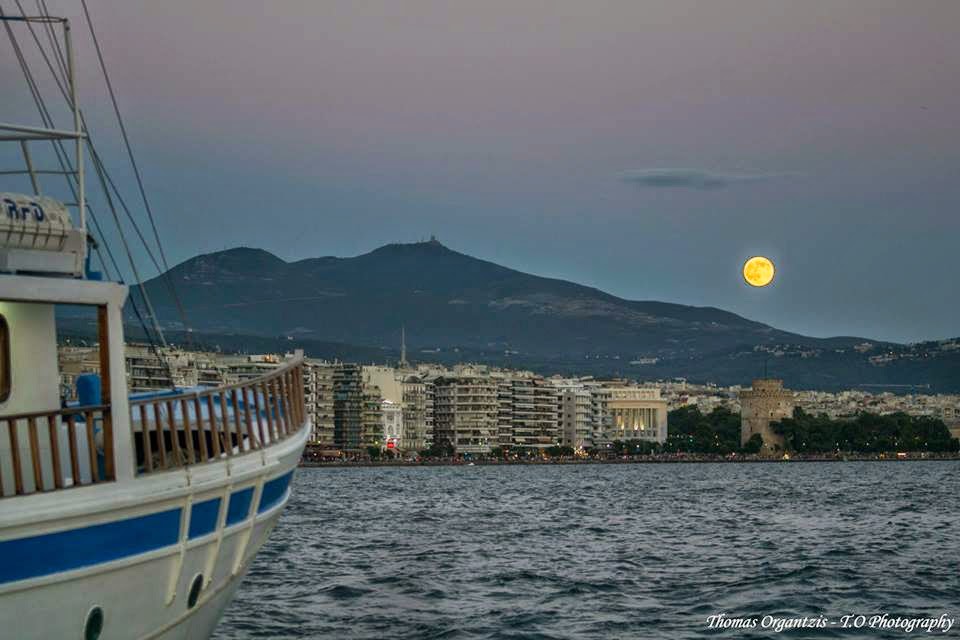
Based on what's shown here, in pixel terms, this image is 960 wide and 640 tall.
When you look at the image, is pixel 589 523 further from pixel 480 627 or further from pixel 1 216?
pixel 1 216

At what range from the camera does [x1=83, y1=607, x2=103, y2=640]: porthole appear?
553 inches

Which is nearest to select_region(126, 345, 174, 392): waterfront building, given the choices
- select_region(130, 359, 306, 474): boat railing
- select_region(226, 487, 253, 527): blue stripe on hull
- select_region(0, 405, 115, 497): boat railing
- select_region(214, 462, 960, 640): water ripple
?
select_region(130, 359, 306, 474): boat railing

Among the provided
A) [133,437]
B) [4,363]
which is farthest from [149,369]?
[133,437]

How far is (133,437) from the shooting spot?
15.0m

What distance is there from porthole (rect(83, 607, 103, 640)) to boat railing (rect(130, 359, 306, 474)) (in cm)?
127

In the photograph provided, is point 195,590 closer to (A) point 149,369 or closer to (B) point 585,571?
(B) point 585,571

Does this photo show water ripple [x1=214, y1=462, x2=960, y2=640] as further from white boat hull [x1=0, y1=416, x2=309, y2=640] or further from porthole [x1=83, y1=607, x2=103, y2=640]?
porthole [x1=83, y1=607, x2=103, y2=640]

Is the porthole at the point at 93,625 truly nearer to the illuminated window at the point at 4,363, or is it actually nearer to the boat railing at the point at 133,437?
the boat railing at the point at 133,437

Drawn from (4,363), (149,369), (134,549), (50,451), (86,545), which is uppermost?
(4,363)

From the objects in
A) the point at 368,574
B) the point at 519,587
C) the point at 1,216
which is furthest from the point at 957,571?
the point at 1,216

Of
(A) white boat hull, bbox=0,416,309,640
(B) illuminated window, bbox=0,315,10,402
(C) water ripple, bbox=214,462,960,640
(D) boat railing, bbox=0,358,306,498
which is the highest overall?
(B) illuminated window, bbox=0,315,10,402

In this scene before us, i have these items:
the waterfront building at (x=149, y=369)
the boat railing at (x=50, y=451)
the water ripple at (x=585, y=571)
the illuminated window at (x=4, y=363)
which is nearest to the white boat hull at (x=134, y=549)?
the boat railing at (x=50, y=451)

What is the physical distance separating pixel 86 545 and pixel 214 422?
234cm

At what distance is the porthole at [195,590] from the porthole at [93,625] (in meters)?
1.59
